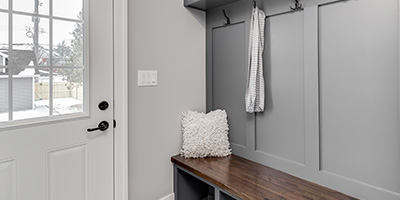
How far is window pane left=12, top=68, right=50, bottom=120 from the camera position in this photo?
122 cm

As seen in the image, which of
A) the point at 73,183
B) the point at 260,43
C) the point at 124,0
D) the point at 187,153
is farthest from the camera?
the point at 187,153

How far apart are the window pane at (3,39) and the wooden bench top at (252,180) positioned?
1.25 metres

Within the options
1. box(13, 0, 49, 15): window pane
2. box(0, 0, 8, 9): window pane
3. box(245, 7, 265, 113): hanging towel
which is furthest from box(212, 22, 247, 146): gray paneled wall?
box(0, 0, 8, 9): window pane

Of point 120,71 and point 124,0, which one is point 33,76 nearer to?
point 120,71

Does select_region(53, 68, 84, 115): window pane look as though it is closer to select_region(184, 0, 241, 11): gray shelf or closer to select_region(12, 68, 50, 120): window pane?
select_region(12, 68, 50, 120): window pane

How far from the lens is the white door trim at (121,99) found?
5.13ft

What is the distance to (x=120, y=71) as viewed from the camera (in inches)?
62.4

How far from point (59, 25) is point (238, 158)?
5.04ft

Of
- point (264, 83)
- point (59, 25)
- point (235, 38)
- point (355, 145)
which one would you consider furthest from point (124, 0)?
point (355, 145)

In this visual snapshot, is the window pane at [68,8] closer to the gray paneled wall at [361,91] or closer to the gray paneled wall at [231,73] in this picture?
the gray paneled wall at [231,73]

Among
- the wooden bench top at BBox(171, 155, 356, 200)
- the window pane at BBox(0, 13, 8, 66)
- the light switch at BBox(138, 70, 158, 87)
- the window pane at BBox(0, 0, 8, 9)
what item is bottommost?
the wooden bench top at BBox(171, 155, 356, 200)

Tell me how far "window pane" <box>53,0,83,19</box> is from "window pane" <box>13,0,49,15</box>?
1.7 inches

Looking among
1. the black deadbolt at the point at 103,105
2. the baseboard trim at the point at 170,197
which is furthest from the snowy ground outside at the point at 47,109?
the baseboard trim at the point at 170,197

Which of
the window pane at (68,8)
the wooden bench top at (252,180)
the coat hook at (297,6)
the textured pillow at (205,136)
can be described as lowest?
the wooden bench top at (252,180)
